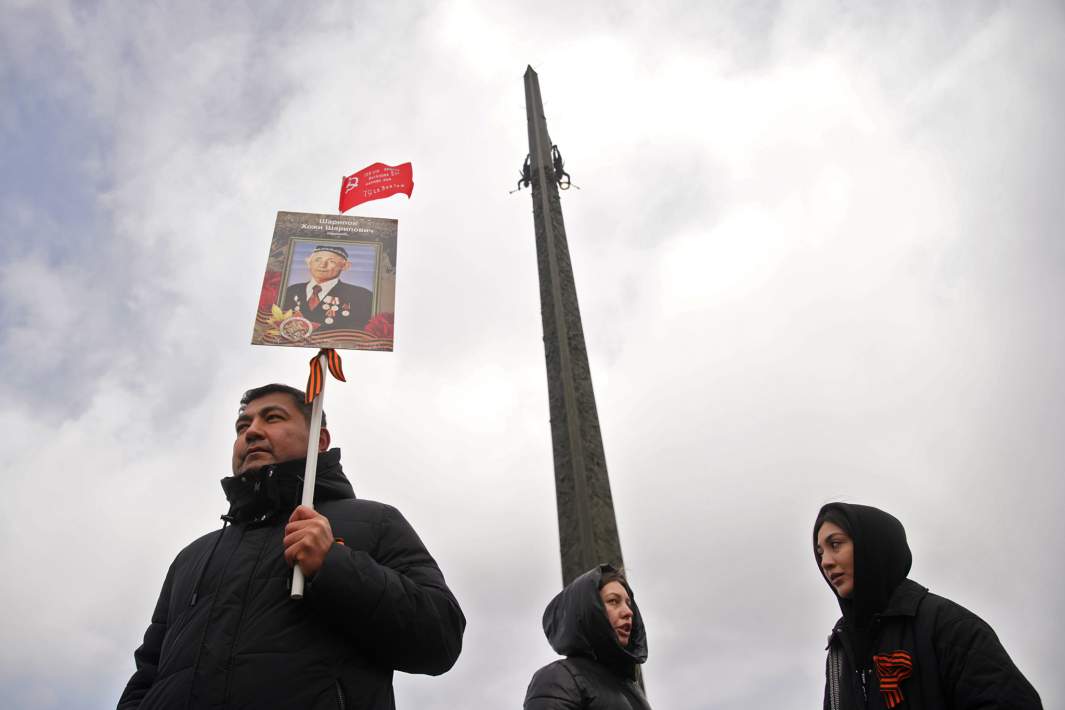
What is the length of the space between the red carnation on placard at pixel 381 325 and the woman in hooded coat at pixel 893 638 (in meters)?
1.93

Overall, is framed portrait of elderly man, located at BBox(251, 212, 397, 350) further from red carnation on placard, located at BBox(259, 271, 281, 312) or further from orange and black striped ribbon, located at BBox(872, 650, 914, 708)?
orange and black striped ribbon, located at BBox(872, 650, 914, 708)

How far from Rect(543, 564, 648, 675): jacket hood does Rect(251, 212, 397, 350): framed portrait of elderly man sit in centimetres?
138

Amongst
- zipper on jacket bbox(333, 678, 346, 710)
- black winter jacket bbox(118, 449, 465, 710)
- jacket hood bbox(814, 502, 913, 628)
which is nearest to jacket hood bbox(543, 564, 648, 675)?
jacket hood bbox(814, 502, 913, 628)

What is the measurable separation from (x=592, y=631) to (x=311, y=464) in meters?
1.47

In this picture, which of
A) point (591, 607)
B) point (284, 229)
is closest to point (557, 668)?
point (591, 607)

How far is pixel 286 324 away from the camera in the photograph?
111 inches

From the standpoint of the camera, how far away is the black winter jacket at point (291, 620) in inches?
74.0

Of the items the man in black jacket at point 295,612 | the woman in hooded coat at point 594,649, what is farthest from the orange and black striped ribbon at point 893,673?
the man in black jacket at point 295,612

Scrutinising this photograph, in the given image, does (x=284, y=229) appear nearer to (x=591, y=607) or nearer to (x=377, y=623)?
(x=377, y=623)

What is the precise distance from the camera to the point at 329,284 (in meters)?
2.93

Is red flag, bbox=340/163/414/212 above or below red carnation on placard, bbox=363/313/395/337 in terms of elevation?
above

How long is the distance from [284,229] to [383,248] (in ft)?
1.37

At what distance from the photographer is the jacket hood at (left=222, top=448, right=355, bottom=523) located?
2.28 meters

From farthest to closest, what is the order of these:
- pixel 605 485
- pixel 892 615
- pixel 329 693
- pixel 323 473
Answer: pixel 605 485 < pixel 892 615 < pixel 323 473 < pixel 329 693
